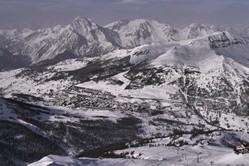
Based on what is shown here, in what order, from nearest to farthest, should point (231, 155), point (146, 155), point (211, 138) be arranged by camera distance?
1. point (231, 155)
2. point (146, 155)
3. point (211, 138)

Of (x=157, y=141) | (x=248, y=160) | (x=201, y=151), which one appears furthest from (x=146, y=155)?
(x=157, y=141)

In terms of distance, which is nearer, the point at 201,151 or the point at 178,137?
the point at 201,151

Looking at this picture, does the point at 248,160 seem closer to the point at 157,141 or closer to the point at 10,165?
the point at 157,141

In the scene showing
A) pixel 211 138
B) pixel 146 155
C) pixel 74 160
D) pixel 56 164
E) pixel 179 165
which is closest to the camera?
pixel 56 164

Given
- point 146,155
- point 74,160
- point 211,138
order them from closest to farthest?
point 74,160 < point 146,155 < point 211,138

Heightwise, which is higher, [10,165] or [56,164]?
[56,164]

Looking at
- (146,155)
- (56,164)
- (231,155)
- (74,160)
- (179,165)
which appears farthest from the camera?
(146,155)

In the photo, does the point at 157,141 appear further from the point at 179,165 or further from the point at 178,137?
the point at 179,165

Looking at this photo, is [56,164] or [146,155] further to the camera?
[146,155]

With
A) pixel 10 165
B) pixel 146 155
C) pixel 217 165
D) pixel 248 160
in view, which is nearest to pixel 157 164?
pixel 217 165
